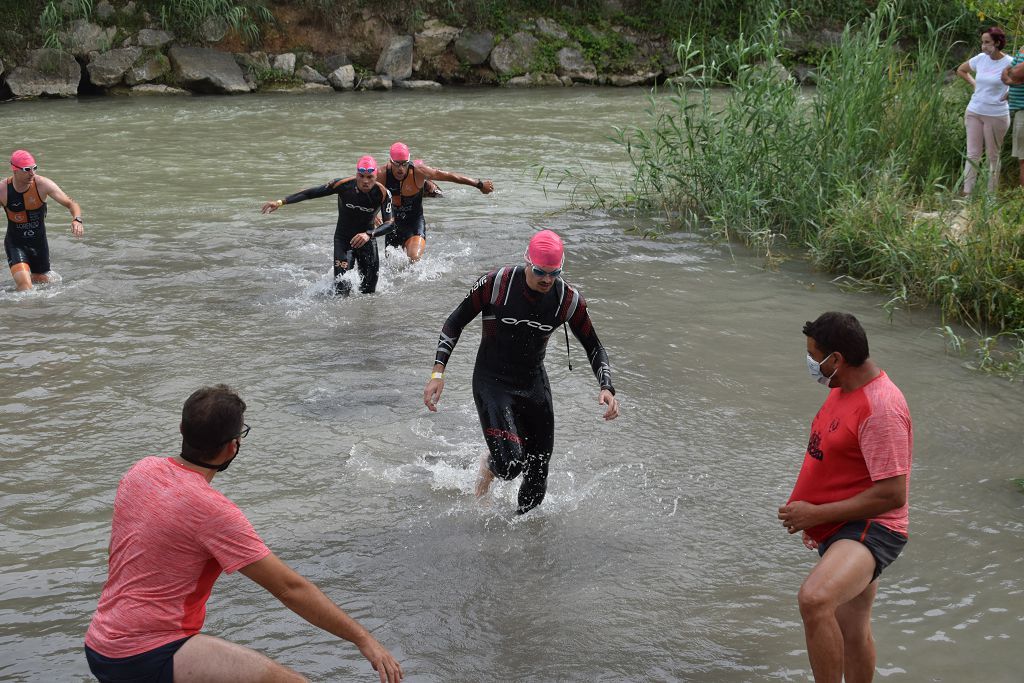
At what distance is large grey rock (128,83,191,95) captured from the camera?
77.3 ft

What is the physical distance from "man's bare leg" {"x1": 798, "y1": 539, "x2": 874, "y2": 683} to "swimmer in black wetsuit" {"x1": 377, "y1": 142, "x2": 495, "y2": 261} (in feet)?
24.7

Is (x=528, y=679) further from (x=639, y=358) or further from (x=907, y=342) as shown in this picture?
(x=907, y=342)

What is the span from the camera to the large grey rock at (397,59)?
25141 millimetres

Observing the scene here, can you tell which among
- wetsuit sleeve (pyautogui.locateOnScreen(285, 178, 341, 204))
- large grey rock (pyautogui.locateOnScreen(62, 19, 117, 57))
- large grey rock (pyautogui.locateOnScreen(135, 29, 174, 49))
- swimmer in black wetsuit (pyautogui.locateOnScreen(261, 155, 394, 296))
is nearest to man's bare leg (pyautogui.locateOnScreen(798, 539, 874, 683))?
swimmer in black wetsuit (pyautogui.locateOnScreen(261, 155, 394, 296))

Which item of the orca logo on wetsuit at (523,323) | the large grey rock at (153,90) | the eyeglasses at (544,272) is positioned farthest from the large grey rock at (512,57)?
the eyeglasses at (544,272)

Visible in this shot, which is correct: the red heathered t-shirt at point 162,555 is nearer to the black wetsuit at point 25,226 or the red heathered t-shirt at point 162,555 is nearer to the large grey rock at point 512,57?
the black wetsuit at point 25,226

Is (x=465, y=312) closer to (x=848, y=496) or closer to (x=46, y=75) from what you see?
(x=848, y=496)

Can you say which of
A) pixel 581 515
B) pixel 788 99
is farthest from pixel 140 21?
pixel 581 515

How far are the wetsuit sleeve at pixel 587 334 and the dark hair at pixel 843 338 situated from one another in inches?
72.4

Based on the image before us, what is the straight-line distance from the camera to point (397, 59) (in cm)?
2516

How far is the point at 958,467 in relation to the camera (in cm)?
708

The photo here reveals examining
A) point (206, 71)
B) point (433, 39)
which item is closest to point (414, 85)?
point (433, 39)

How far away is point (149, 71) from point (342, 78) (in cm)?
435

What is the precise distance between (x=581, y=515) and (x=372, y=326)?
4.15m
